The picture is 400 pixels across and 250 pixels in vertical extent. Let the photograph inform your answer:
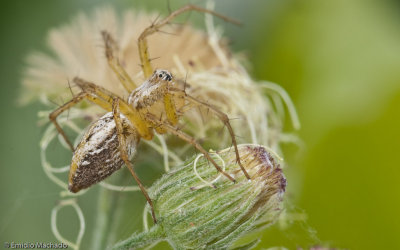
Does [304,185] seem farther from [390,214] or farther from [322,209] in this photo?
[390,214]

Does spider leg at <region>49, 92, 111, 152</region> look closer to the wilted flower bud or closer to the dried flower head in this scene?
the dried flower head

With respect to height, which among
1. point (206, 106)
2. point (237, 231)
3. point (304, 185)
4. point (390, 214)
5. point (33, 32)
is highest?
point (33, 32)

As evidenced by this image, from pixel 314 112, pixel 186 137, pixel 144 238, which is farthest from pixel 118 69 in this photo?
pixel 314 112

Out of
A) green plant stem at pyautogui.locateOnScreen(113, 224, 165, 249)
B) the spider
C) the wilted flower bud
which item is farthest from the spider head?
green plant stem at pyautogui.locateOnScreen(113, 224, 165, 249)

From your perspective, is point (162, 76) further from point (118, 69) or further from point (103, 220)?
point (103, 220)

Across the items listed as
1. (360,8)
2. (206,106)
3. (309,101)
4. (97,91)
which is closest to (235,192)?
(206,106)
